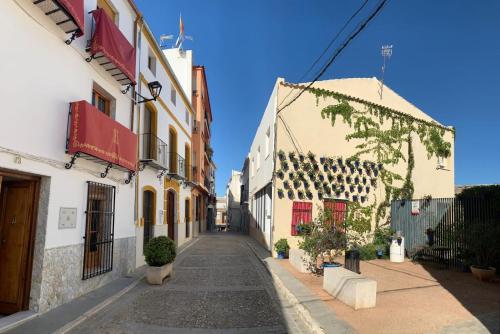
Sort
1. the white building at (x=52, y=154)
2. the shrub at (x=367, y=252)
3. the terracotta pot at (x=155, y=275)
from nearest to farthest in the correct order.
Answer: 1. the white building at (x=52, y=154)
2. the terracotta pot at (x=155, y=275)
3. the shrub at (x=367, y=252)

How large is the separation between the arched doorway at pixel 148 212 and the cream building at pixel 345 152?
4.60 metres

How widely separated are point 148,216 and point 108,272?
3895mm

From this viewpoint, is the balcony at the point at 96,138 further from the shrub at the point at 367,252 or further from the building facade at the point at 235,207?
the building facade at the point at 235,207

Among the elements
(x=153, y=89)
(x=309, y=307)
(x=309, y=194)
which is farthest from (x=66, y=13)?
(x=309, y=194)

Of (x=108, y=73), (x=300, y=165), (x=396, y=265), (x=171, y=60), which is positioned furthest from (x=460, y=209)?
(x=171, y=60)

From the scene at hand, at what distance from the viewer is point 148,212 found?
1233 centimetres

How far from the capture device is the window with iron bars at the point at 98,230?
Result: 7.59 metres

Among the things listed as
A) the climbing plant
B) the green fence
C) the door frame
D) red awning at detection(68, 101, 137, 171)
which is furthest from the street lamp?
the green fence

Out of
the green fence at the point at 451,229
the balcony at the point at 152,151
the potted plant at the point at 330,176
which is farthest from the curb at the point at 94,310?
the green fence at the point at 451,229

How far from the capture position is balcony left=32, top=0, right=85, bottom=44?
229 inches

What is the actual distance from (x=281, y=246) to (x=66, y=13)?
1000cm

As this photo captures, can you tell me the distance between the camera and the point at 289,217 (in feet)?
45.5

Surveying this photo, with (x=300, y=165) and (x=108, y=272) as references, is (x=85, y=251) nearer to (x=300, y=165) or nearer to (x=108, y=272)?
(x=108, y=272)

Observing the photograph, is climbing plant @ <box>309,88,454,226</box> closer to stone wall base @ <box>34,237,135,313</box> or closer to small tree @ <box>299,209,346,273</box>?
small tree @ <box>299,209,346,273</box>
